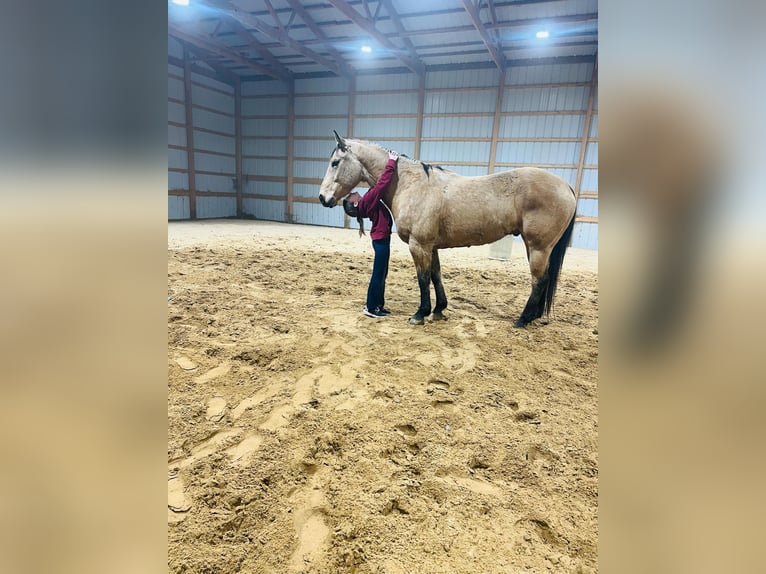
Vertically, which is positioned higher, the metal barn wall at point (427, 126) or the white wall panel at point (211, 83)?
the white wall panel at point (211, 83)

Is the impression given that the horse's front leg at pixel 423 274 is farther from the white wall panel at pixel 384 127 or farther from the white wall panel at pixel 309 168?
the white wall panel at pixel 309 168

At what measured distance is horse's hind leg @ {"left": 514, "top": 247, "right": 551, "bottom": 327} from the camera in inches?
150

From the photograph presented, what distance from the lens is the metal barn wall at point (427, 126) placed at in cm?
1160

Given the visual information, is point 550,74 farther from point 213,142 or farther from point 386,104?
point 213,142

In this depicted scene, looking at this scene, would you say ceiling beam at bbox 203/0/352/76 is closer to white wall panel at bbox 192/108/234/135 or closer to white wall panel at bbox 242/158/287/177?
white wall panel at bbox 242/158/287/177

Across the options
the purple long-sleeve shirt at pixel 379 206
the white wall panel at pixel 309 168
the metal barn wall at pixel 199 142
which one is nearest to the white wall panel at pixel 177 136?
the metal barn wall at pixel 199 142

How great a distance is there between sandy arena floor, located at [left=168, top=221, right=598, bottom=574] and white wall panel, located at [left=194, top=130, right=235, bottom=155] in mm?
12819

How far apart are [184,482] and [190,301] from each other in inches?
111

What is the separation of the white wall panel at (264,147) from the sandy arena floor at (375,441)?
41.8 ft

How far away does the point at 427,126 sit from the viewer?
43.6 feet

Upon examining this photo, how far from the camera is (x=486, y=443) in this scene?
6.82 feet

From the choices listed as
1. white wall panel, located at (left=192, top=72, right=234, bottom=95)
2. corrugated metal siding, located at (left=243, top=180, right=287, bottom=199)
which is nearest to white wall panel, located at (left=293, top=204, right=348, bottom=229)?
corrugated metal siding, located at (left=243, top=180, right=287, bottom=199)
